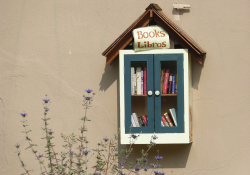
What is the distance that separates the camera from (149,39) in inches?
125

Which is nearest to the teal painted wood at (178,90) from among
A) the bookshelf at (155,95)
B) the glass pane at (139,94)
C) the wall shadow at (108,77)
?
the bookshelf at (155,95)

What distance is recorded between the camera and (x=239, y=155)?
3363 millimetres

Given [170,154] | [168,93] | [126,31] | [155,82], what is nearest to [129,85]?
[155,82]

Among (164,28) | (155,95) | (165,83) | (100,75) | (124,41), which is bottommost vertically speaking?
(155,95)

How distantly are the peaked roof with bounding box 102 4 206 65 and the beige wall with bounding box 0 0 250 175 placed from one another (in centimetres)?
24

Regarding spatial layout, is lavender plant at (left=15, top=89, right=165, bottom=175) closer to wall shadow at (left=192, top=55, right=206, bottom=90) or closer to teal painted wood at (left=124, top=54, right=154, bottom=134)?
teal painted wood at (left=124, top=54, right=154, bottom=134)

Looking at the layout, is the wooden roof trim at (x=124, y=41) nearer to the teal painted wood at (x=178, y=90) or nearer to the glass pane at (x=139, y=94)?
the glass pane at (x=139, y=94)

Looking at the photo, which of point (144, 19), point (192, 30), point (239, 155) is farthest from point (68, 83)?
point (239, 155)

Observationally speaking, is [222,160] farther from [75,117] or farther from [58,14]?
[58,14]

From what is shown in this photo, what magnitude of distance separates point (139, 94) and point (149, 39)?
0.53m

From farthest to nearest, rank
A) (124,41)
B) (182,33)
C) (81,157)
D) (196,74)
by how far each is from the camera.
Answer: (196,74) → (124,41) → (182,33) → (81,157)

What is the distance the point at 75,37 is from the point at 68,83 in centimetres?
49

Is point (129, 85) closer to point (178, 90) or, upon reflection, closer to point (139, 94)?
point (139, 94)

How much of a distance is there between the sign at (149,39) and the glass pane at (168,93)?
0.60 ft
